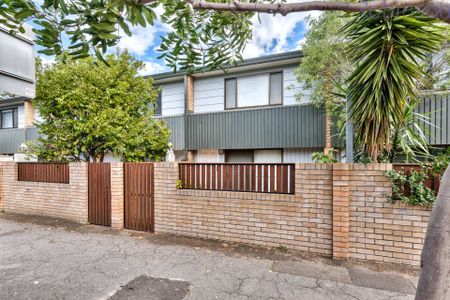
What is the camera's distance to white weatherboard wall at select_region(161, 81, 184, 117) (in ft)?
35.2

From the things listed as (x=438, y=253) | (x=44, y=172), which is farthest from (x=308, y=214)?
(x=44, y=172)

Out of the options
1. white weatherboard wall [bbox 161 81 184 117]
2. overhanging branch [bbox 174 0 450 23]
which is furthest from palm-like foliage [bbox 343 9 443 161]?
white weatherboard wall [bbox 161 81 184 117]

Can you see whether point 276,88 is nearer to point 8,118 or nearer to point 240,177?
point 240,177

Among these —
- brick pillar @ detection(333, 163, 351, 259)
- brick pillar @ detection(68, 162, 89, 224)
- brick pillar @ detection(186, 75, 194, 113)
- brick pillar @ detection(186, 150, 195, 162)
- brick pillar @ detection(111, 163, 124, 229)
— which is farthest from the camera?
brick pillar @ detection(186, 150, 195, 162)

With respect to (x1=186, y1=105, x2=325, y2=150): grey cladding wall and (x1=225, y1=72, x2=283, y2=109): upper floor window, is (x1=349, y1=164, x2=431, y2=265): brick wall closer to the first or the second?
(x1=186, y1=105, x2=325, y2=150): grey cladding wall

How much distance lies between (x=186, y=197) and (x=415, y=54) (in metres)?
4.71

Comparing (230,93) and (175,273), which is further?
(230,93)

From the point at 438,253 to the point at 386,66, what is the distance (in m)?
3.24

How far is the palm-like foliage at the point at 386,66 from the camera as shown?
143 inches

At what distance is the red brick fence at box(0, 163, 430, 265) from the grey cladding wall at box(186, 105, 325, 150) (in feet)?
14.2

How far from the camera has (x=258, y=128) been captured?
29.1ft

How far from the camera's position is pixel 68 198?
249 inches

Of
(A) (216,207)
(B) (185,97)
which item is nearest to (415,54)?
(A) (216,207)

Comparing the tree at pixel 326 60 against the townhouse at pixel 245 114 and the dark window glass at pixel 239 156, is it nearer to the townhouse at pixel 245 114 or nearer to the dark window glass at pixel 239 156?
the townhouse at pixel 245 114
